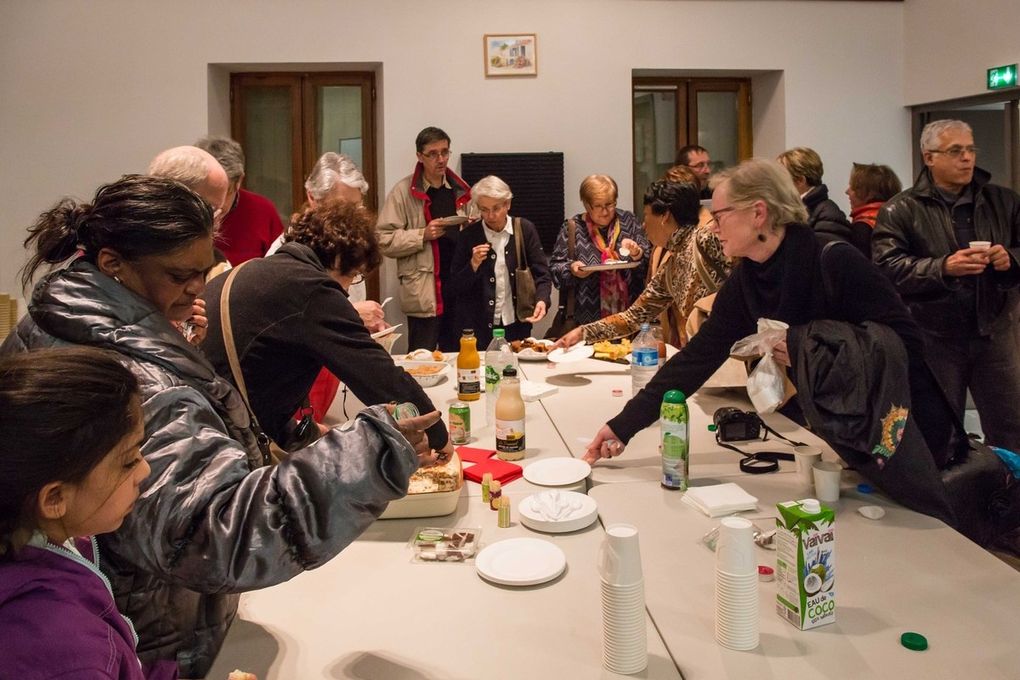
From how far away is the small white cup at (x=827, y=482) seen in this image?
1858 mm

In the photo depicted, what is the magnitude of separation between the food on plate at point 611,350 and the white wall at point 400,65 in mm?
2199

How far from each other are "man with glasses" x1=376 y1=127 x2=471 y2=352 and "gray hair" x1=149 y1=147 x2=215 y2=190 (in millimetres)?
2553

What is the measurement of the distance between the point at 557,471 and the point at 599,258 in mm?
2701

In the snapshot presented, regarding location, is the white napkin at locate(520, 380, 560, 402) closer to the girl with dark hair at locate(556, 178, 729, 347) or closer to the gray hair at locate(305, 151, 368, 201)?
the girl with dark hair at locate(556, 178, 729, 347)

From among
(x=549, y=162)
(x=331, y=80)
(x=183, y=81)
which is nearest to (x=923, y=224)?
(x=549, y=162)

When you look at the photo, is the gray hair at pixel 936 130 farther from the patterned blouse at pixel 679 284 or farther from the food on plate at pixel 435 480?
the food on plate at pixel 435 480

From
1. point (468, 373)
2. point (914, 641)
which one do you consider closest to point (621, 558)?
point (914, 641)

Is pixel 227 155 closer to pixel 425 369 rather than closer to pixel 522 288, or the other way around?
pixel 425 369

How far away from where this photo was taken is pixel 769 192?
2.08 meters

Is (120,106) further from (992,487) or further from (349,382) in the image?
(992,487)

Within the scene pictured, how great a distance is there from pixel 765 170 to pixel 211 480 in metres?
1.62

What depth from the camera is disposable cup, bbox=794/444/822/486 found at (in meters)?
1.93

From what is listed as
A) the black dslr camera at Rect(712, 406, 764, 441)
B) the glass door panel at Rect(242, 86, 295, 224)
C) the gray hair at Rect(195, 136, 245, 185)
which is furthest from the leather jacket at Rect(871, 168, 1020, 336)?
the glass door panel at Rect(242, 86, 295, 224)

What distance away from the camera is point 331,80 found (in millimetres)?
5758
